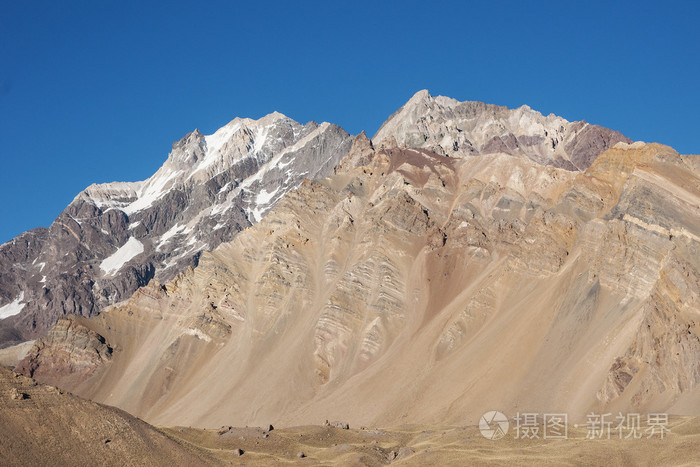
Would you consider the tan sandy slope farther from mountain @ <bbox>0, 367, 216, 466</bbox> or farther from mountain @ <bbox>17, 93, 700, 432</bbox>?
mountain @ <bbox>0, 367, 216, 466</bbox>

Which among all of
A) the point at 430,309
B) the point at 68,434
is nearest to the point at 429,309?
the point at 430,309

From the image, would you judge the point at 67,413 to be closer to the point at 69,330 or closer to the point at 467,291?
the point at 467,291

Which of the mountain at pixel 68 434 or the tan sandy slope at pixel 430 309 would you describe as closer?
the mountain at pixel 68 434

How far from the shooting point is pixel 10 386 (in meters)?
54.3

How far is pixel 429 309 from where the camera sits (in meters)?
137

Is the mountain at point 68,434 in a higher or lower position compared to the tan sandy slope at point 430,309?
lower

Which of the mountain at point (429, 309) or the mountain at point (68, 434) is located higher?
the mountain at point (429, 309)

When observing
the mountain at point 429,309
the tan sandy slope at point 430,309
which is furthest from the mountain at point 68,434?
the mountain at point 429,309

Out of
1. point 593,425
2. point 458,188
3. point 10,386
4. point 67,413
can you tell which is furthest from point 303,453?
point 458,188

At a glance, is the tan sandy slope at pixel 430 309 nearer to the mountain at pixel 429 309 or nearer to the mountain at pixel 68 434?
the mountain at pixel 429 309

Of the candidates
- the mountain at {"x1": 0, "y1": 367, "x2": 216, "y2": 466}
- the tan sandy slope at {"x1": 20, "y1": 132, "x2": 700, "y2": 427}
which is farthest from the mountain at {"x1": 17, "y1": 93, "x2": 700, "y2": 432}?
the mountain at {"x1": 0, "y1": 367, "x2": 216, "y2": 466}

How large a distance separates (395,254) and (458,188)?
101 feet

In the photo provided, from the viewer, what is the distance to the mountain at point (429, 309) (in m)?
97.8

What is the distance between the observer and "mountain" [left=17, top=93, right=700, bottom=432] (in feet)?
321
